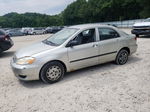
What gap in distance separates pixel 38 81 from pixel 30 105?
4.07 ft

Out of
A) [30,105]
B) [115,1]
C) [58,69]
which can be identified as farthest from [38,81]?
[115,1]

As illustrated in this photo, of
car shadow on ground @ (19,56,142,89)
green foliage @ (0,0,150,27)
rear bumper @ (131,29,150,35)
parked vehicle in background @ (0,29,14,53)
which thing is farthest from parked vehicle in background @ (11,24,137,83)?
green foliage @ (0,0,150,27)

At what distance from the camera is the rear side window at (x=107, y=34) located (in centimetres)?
495

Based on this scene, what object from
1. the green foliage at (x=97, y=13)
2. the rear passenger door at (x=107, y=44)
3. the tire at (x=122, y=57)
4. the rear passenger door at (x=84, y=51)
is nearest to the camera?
the rear passenger door at (x=84, y=51)

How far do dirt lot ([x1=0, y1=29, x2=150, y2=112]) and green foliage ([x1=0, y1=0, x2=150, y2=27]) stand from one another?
125 feet

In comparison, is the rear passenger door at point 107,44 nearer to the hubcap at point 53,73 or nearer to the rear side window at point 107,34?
the rear side window at point 107,34

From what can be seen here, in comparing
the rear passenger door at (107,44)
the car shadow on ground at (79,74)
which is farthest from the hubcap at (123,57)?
the rear passenger door at (107,44)

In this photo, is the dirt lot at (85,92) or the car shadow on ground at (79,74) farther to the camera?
the car shadow on ground at (79,74)

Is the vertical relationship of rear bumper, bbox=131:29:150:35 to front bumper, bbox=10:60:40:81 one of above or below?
above

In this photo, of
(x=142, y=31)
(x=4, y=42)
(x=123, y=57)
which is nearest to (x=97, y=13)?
(x=142, y=31)

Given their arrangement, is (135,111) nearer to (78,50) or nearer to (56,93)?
(56,93)

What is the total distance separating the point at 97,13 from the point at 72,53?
50.5 m

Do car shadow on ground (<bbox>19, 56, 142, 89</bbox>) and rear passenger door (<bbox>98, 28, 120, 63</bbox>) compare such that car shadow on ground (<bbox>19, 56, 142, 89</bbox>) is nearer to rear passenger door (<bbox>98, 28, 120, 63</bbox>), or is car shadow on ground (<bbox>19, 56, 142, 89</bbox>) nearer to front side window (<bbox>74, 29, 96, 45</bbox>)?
rear passenger door (<bbox>98, 28, 120, 63</bbox>)

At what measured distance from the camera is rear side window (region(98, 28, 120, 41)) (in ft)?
16.2
